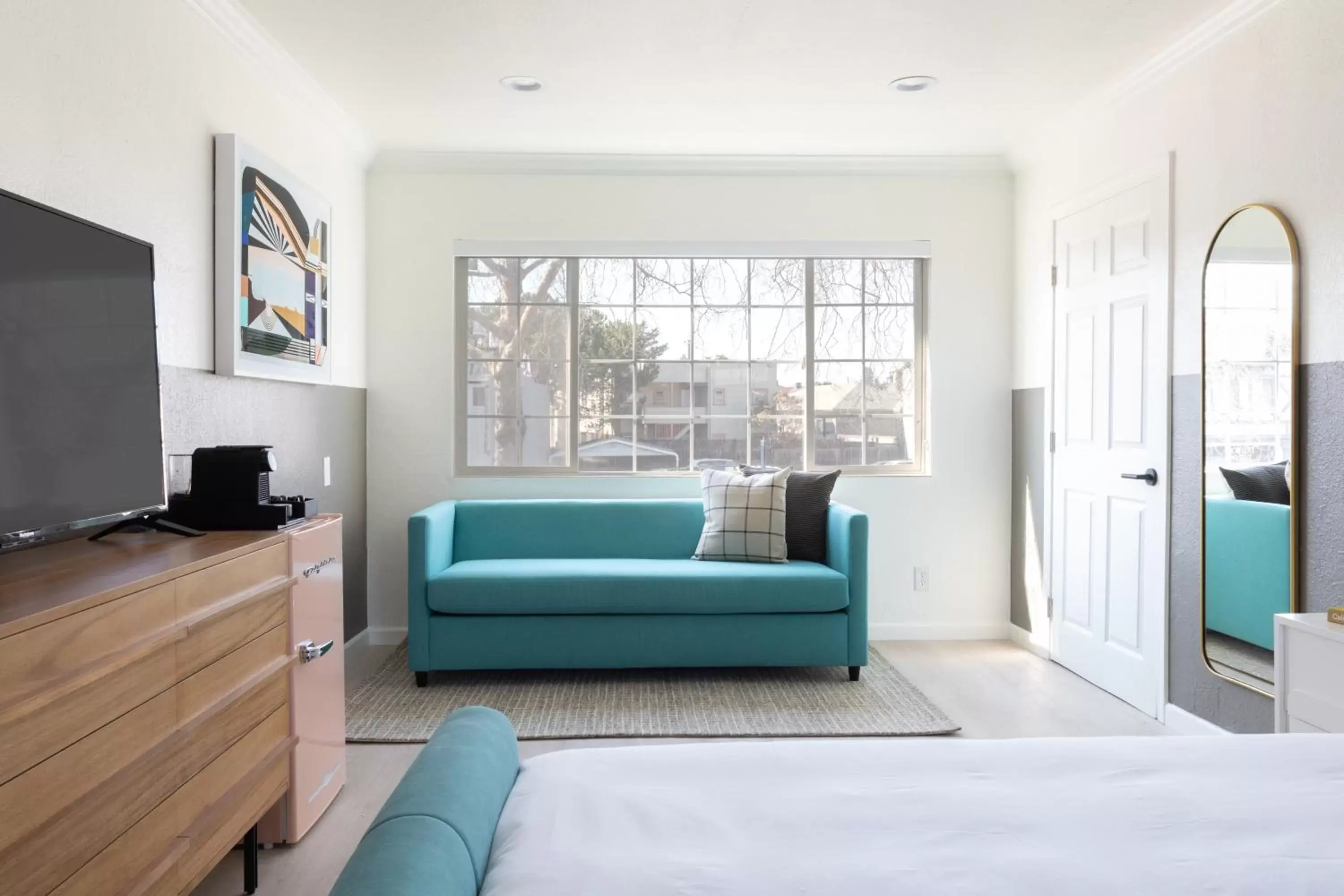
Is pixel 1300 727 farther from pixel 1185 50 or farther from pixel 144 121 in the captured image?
pixel 144 121

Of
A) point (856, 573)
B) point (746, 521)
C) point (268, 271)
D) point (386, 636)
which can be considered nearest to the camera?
point (268, 271)

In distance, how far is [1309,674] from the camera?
2121mm

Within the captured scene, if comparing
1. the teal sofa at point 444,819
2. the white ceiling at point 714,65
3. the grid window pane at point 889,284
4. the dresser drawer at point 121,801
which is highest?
the white ceiling at point 714,65

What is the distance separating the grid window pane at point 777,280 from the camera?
4633mm

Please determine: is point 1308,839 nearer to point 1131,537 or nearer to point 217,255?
point 1131,537

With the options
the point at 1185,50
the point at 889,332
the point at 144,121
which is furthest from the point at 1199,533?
the point at 144,121

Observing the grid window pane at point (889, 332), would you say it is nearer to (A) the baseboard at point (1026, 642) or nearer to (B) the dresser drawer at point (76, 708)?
(A) the baseboard at point (1026, 642)

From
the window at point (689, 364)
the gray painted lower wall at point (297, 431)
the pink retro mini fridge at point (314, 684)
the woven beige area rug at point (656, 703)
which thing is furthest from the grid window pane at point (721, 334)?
the pink retro mini fridge at point (314, 684)

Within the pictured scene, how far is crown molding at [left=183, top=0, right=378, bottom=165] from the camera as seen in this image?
2789 mm

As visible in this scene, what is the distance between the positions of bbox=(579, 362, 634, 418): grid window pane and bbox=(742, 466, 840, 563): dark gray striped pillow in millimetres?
1009

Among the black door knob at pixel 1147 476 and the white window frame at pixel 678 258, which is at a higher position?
the white window frame at pixel 678 258

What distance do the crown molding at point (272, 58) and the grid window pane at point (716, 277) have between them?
1722 mm

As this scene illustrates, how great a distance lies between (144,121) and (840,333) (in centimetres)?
322

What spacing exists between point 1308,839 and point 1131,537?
2.57m
